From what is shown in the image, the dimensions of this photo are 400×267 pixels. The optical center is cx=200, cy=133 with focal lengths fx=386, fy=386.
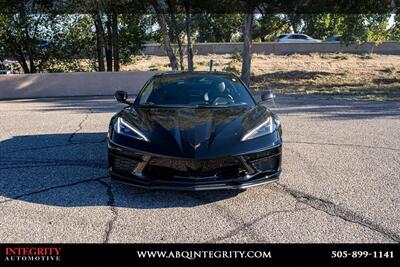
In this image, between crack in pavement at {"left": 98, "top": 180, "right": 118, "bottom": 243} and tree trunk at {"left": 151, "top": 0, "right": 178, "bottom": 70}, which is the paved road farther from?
tree trunk at {"left": 151, "top": 0, "right": 178, "bottom": 70}

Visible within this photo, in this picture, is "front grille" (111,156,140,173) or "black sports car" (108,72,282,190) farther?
"front grille" (111,156,140,173)

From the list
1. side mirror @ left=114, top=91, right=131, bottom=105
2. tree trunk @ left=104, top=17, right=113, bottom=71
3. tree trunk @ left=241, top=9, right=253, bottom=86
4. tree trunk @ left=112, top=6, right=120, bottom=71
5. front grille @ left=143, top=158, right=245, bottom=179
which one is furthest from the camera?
tree trunk @ left=104, top=17, right=113, bottom=71

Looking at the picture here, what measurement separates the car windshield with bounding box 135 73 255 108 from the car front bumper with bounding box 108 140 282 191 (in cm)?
128

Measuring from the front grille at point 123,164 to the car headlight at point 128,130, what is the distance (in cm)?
26

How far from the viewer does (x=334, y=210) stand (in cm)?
383

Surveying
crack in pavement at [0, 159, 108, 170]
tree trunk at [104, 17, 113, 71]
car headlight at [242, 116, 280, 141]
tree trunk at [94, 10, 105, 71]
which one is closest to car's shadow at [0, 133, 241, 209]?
crack in pavement at [0, 159, 108, 170]

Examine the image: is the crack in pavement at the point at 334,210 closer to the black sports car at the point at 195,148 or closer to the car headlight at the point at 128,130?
the black sports car at the point at 195,148

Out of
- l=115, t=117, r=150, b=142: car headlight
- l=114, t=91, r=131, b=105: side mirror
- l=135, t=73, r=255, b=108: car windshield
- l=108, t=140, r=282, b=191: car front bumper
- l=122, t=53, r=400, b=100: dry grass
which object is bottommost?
l=122, t=53, r=400, b=100: dry grass

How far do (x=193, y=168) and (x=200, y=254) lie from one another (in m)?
0.96

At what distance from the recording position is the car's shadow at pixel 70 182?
405 cm

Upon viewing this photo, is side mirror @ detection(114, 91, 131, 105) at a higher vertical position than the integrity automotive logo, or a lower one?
higher

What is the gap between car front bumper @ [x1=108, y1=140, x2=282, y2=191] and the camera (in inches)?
150

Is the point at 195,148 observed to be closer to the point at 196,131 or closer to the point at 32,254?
the point at 196,131

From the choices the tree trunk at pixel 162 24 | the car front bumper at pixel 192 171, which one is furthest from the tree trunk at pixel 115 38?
the car front bumper at pixel 192 171
